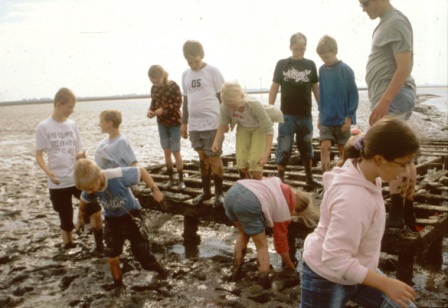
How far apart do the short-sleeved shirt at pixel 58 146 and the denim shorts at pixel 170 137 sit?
140cm

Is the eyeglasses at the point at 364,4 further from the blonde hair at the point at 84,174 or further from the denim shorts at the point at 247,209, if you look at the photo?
the blonde hair at the point at 84,174

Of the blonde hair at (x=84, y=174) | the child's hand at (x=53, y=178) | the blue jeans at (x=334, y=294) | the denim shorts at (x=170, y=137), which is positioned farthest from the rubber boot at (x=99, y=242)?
the blue jeans at (x=334, y=294)

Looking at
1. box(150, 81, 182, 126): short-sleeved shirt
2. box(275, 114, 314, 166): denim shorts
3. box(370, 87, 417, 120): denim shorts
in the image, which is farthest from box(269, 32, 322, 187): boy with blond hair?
box(370, 87, 417, 120): denim shorts

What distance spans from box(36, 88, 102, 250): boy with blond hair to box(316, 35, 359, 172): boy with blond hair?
3.05 metres

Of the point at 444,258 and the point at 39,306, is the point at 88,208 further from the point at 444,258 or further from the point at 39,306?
the point at 444,258

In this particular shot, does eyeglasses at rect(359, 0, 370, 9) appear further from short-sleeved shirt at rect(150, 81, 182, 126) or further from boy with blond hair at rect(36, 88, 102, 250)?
boy with blond hair at rect(36, 88, 102, 250)

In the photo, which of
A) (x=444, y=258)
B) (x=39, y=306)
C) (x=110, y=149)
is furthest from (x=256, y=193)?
(x=444, y=258)

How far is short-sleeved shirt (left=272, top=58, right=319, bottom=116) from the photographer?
5.93 m

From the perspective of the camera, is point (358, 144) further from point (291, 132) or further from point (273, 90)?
point (273, 90)

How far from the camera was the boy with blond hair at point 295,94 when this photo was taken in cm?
593

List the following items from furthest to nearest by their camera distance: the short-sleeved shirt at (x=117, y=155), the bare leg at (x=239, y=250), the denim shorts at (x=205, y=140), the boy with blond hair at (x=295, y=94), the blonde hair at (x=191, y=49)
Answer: the boy with blond hair at (x=295, y=94) → the denim shorts at (x=205, y=140) → the blonde hair at (x=191, y=49) → the short-sleeved shirt at (x=117, y=155) → the bare leg at (x=239, y=250)

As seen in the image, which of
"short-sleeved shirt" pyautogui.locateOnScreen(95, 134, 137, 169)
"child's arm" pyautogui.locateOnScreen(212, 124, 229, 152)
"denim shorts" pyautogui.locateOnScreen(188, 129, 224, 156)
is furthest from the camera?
"denim shorts" pyautogui.locateOnScreen(188, 129, 224, 156)

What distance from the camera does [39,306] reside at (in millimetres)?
4328

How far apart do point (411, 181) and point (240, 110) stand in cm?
182
